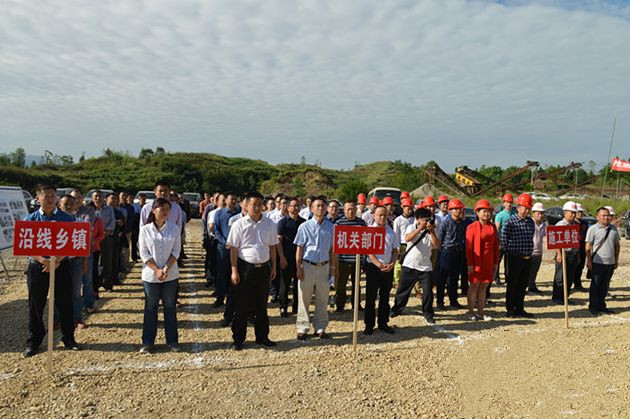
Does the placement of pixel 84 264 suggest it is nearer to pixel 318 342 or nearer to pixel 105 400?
pixel 105 400

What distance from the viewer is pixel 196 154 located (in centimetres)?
5834

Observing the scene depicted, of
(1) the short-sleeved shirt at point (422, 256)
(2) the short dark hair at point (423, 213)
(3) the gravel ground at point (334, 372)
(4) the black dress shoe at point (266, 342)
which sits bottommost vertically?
(3) the gravel ground at point (334, 372)

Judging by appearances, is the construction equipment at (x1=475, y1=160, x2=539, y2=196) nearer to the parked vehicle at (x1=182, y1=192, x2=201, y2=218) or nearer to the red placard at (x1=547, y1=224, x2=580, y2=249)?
the parked vehicle at (x1=182, y1=192, x2=201, y2=218)

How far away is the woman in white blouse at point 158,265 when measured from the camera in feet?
16.1

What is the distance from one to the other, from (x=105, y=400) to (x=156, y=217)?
6.42ft

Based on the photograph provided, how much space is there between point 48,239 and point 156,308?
136cm

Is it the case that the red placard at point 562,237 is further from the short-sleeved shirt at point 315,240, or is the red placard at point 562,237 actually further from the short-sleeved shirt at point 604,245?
the short-sleeved shirt at point 315,240

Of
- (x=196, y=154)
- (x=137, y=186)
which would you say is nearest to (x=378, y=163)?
(x=196, y=154)

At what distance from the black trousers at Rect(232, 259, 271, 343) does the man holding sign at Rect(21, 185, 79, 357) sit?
1899 millimetres

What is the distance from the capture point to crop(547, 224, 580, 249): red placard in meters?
6.60

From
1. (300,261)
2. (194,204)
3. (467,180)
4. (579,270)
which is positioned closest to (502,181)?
(467,180)

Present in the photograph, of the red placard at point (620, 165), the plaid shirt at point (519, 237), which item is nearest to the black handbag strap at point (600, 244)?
the plaid shirt at point (519, 237)

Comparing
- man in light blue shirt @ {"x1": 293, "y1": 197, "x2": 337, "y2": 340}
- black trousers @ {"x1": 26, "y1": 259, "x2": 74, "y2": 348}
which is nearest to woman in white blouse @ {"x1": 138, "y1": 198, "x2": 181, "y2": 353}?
black trousers @ {"x1": 26, "y1": 259, "x2": 74, "y2": 348}

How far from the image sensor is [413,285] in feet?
21.4
